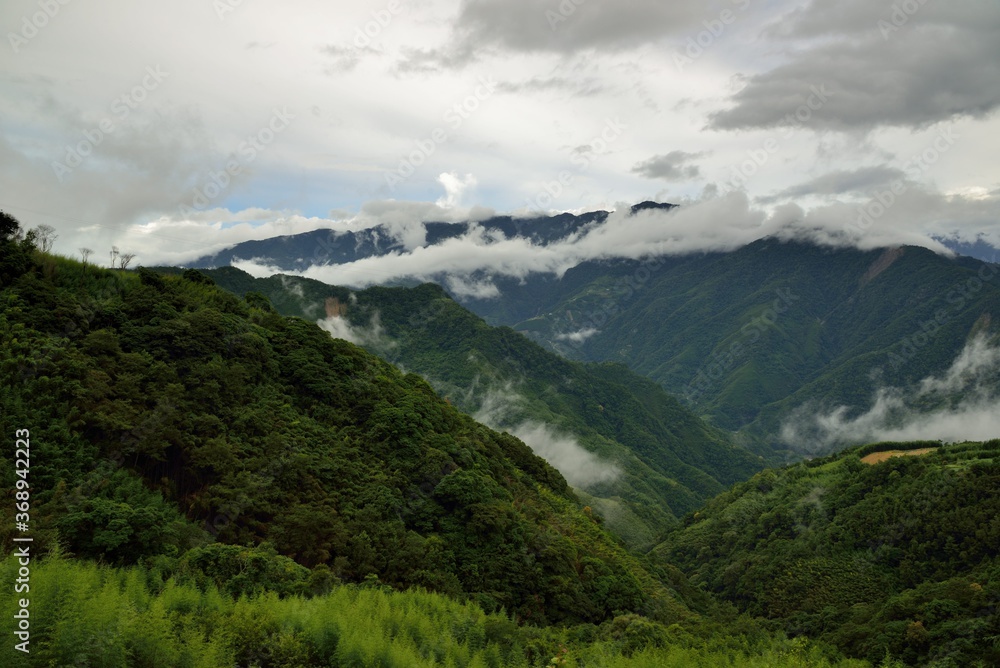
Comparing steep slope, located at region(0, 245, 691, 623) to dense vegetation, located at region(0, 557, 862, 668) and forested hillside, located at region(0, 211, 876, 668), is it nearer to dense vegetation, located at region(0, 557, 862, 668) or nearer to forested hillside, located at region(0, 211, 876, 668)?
forested hillside, located at region(0, 211, 876, 668)

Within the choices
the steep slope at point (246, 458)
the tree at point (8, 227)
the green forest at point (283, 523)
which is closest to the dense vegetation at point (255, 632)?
the green forest at point (283, 523)

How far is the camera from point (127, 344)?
36.0 meters

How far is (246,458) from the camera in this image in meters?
34.0

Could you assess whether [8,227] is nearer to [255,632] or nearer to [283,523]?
[283,523]

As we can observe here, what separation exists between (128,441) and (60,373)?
524 centimetres

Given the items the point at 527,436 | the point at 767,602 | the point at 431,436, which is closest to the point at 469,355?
the point at 527,436

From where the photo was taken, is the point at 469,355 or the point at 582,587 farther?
the point at 469,355

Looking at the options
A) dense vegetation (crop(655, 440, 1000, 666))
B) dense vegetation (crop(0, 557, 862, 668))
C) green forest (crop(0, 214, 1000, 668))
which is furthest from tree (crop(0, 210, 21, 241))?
dense vegetation (crop(655, 440, 1000, 666))

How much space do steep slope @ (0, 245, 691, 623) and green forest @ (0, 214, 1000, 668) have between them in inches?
5.7

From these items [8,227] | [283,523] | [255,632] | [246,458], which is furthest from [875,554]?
[8,227]

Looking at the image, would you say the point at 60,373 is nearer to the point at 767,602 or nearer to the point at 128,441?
the point at 128,441

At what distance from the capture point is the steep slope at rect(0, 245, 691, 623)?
88.5ft

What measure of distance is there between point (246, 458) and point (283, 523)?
5.07 m

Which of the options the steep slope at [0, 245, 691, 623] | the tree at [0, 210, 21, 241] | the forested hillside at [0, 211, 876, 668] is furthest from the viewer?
the tree at [0, 210, 21, 241]
